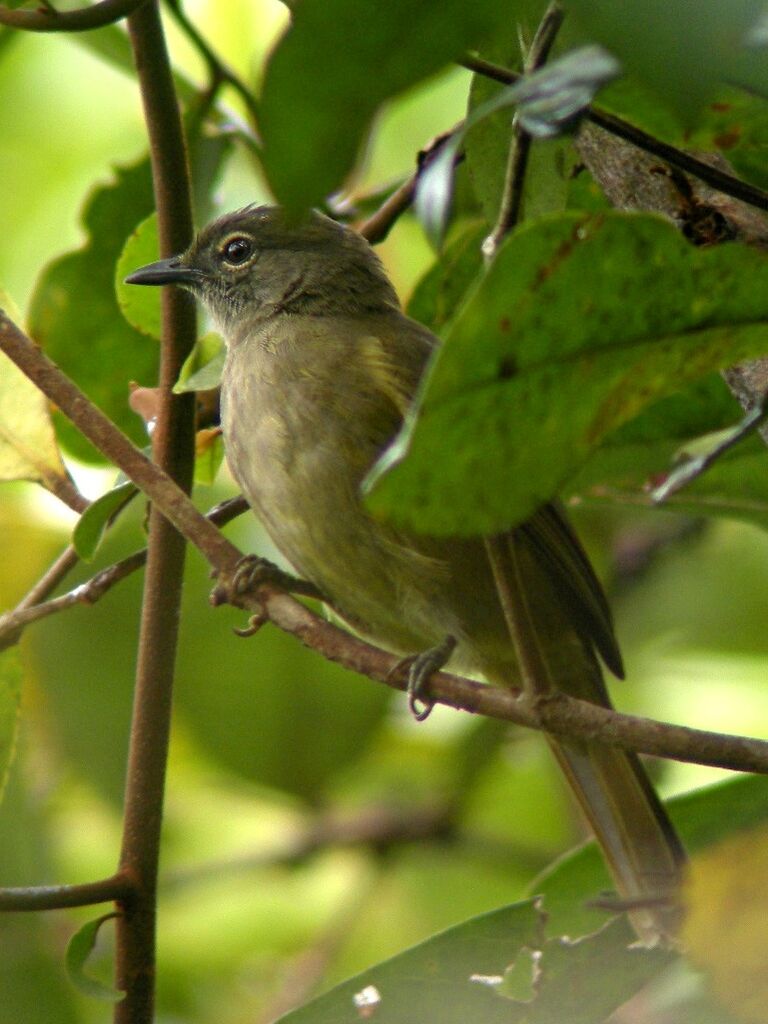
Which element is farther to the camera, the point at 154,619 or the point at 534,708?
the point at 154,619

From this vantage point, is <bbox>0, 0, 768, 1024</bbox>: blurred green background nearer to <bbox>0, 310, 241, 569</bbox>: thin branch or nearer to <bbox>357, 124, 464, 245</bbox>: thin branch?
<bbox>357, 124, 464, 245</bbox>: thin branch

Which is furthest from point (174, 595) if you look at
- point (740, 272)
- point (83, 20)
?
point (740, 272)

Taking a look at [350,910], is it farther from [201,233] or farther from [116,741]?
[201,233]

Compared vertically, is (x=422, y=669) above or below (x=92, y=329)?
below

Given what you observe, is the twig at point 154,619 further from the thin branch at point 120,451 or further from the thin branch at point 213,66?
the thin branch at point 213,66

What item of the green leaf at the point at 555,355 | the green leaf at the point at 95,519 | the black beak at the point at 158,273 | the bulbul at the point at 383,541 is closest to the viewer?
the green leaf at the point at 555,355

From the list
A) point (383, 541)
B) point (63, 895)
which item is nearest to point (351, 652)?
point (63, 895)

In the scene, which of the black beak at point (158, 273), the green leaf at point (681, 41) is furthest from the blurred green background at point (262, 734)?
the green leaf at point (681, 41)

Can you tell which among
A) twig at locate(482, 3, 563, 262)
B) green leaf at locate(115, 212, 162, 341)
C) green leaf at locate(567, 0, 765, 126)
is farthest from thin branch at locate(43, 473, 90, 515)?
green leaf at locate(567, 0, 765, 126)

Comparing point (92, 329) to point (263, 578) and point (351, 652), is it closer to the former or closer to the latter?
point (263, 578)
